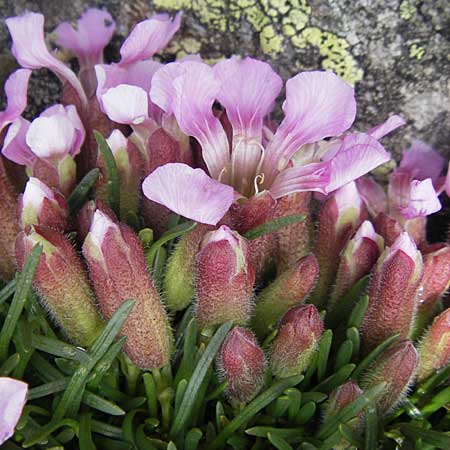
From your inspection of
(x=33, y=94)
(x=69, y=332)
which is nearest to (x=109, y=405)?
(x=69, y=332)

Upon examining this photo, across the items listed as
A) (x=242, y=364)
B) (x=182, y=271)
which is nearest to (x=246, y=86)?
(x=182, y=271)

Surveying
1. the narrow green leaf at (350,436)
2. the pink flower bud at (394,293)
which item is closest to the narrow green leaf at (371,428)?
the narrow green leaf at (350,436)

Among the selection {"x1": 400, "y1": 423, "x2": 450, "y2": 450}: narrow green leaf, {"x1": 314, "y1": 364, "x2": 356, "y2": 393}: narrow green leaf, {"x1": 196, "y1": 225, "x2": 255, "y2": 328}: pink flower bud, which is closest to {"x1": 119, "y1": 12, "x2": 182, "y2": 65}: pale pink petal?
{"x1": 196, "y1": 225, "x2": 255, "y2": 328}: pink flower bud

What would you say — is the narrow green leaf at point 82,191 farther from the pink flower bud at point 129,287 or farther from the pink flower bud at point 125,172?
the pink flower bud at point 129,287

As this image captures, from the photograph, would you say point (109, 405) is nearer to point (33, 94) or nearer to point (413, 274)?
point (413, 274)

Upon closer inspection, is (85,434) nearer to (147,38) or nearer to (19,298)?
(19,298)

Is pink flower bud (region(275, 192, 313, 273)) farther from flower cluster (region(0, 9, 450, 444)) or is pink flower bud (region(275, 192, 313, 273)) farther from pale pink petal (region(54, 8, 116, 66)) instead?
pale pink petal (region(54, 8, 116, 66))
